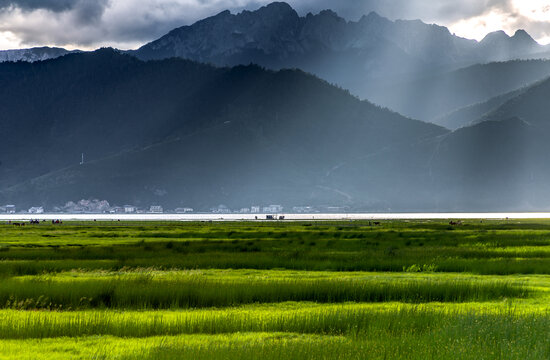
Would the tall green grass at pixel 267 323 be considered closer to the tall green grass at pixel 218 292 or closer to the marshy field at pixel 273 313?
the marshy field at pixel 273 313

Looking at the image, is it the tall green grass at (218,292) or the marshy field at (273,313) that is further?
the tall green grass at (218,292)

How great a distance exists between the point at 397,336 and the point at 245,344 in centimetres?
466

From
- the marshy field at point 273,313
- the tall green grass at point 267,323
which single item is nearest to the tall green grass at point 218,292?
the marshy field at point 273,313

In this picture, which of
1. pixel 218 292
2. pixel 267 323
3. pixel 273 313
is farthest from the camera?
→ pixel 218 292

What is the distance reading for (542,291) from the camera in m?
32.9

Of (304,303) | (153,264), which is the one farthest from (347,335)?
(153,264)

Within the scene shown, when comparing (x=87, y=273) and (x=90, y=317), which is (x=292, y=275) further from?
(x=90, y=317)

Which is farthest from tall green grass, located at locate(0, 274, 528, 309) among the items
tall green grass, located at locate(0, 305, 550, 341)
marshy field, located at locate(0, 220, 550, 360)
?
tall green grass, located at locate(0, 305, 550, 341)

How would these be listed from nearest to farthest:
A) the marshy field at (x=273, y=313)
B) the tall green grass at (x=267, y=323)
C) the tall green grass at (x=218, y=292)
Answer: the marshy field at (x=273, y=313) → the tall green grass at (x=267, y=323) → the tall green grass at (x=218, y=292)

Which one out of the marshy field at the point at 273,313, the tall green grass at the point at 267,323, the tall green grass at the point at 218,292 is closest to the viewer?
the marshy field at the point at 273,313

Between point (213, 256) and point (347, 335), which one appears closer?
point (347, 335)

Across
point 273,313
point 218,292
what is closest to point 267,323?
point 273,313

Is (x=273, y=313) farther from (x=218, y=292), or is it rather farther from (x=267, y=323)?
(x=218, y=292)

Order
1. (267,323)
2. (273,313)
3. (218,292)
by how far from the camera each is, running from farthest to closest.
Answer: (218,292) < (273,313) < (267,323)
